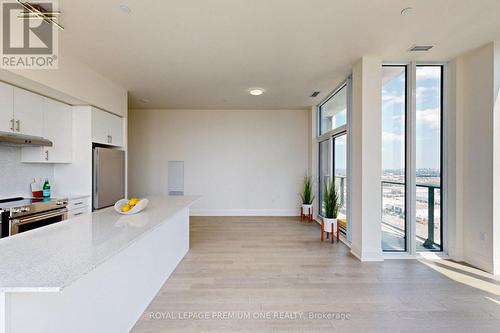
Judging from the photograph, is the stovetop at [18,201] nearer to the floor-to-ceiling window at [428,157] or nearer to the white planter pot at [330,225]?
the white planter pot at [330,225]

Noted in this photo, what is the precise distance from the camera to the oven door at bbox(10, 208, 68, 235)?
271cm

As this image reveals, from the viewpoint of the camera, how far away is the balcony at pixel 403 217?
3.62m

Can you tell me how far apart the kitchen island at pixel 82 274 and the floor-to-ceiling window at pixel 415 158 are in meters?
3.05

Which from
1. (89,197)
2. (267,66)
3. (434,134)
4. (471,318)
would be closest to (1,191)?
(89,197)

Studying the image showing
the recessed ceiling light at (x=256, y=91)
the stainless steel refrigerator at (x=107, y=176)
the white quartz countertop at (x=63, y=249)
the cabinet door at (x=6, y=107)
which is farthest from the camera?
the recessed ceiling light at (x=256, y=91)

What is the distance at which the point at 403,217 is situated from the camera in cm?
364

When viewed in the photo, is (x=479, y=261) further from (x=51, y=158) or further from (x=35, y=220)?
(x=51, y=158)

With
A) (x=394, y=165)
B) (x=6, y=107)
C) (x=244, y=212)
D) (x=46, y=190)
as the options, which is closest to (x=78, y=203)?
(x=46, y=190)

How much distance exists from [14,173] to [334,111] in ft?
17.4

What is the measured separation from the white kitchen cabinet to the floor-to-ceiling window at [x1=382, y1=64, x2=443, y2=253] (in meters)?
4.69

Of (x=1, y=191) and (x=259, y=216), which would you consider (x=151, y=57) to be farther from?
(x=259, y=216)

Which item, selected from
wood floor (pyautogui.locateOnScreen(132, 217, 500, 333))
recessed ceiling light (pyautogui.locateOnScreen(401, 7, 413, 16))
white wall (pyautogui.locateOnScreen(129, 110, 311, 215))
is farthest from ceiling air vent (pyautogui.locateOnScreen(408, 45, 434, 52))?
white wall (pyautogui.locateOnScreen(129, 110, 311, 215))

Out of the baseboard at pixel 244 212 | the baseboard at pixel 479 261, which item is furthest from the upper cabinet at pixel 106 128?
the baseboard at pixel 479 261

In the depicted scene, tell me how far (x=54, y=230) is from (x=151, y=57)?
2.50 metres
